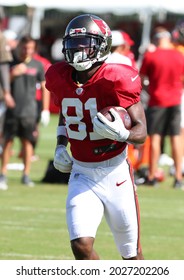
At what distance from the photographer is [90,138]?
5.61 m

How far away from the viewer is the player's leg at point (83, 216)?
531cm

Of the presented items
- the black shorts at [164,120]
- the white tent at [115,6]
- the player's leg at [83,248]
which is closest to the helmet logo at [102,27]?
the player's leg at [83,248]

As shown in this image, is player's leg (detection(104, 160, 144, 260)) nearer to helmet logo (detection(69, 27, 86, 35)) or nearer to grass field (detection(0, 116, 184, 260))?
helmet logo (detection(69, 27, 86, 35))

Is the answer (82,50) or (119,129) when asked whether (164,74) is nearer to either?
(82,50)

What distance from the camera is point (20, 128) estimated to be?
37.6 ft

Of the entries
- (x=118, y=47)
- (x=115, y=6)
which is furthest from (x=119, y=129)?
(x=115, y=6)

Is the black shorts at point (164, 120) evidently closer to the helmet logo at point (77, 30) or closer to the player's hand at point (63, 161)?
the player's hand at point (63, 161)

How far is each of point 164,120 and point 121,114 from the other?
6.22m

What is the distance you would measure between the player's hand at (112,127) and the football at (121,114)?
1.0 inches

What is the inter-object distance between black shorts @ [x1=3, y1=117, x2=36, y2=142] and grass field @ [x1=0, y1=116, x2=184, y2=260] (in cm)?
60

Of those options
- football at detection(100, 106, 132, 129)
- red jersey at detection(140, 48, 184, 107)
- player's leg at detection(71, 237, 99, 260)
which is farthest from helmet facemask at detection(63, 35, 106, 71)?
red jersey at detection(140, 48, 184, 107)
